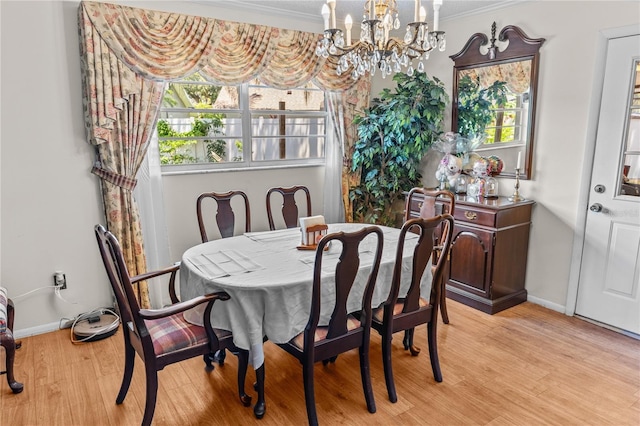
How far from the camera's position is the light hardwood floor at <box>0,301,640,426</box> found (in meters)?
2.14

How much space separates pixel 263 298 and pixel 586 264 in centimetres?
254

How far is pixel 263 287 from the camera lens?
196 centimetres

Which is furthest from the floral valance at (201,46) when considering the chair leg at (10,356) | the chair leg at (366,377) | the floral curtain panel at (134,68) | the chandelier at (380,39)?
the chair leg at (366,377)

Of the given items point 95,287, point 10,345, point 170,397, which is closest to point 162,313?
point 170,397

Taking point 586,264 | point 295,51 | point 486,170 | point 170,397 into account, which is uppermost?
point 295,51

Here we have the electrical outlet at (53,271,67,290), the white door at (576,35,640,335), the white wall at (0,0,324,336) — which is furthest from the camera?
the electrical outlet at (53,271,67,290)

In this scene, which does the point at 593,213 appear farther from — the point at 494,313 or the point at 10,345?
the point at 10,345

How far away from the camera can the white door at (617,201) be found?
2.84 m

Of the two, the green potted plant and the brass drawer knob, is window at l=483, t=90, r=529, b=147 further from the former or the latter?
the brass drawer knob

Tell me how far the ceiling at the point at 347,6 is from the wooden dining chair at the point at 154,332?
2.36 meters

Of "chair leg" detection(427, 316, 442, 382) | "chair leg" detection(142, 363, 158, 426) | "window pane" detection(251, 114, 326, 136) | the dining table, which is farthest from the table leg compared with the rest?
"window pane" detection(251, 114, 326, 136)

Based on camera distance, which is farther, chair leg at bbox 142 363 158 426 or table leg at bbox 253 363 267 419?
table leg at bbox 253 363 267 419

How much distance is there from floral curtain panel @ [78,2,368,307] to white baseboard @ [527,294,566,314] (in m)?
2.96

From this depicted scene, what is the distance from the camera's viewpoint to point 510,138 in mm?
3510
